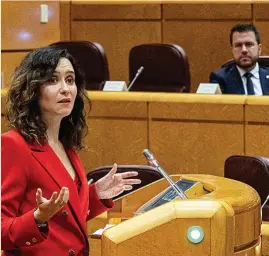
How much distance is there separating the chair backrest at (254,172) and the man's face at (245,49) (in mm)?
1421

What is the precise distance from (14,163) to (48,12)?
3.88 meters

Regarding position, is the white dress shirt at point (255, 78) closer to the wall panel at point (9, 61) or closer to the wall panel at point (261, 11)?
the wall panel at point (261, 11)

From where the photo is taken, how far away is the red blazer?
1443mm

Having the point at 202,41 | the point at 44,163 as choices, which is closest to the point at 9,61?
the point at 202,41

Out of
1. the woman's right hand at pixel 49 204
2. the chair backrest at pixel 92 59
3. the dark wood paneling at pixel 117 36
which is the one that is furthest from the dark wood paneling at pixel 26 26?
the woman's right hand at pixel 49 204

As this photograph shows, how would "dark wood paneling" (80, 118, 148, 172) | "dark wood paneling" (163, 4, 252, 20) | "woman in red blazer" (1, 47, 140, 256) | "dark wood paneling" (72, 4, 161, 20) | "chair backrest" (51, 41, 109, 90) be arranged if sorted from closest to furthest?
1. "woman in red blazer" (1, 47, 140, 256)
2. "dark wood paneling" (80, 118, 148, 172)
3. "chair backrest" (51, 41, 109, 90)
4. "dark wood paneling" (163, 4, 252, 20)
5. "dark wood paneling" (72, 4, 161, 20)

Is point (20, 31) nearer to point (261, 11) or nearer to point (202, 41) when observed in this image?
point (202, 41)

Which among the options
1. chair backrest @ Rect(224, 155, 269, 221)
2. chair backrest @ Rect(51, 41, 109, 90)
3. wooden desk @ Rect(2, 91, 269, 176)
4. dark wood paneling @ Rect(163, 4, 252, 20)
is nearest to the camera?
chair backrest @ Rect(224, 155, 269, 221)

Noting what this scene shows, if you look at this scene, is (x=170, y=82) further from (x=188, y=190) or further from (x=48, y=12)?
(x=188, y=190)

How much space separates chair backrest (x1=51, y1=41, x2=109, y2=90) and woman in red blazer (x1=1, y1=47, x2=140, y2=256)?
243 centimetres

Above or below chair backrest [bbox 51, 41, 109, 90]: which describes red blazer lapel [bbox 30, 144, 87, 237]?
below

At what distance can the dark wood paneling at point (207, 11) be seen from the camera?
5020 millimetres

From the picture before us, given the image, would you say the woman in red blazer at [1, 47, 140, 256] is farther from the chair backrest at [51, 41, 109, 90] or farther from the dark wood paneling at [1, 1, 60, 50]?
the dark wood paneling at [1, 1, 60, 50]

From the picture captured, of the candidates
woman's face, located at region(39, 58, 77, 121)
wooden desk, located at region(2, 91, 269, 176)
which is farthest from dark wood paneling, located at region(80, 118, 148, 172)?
woman's face, located at region(39, 58, 77, 121)
